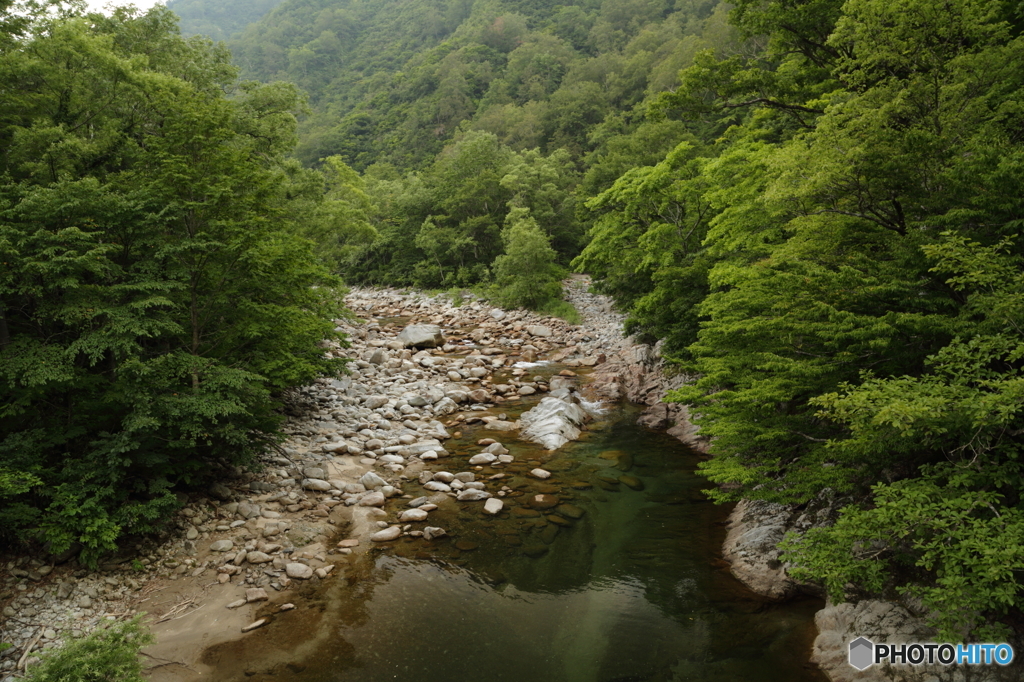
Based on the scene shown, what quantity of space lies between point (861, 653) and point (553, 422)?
28.2 feet

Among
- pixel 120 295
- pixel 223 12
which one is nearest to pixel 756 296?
pixel 120 295

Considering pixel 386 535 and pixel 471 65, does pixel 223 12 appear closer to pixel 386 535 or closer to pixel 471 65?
pixel 471 65

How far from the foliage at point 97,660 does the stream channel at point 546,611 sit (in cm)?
153

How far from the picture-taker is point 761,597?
7.18 metres

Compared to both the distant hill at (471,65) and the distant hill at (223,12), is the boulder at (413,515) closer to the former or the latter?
the distant hill at (471,65)

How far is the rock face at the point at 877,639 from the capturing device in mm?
5012

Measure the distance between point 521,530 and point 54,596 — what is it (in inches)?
268

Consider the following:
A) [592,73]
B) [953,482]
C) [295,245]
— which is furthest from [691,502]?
[592,73]

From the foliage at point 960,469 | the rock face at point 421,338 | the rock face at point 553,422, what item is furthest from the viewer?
the rock face at point 421,338

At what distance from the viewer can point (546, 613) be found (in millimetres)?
7172

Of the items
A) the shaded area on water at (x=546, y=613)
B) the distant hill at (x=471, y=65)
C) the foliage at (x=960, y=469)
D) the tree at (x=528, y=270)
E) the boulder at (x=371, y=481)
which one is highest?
the distant hill at (x=471, y=65)

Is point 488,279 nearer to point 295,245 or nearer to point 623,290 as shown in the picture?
point 623,290

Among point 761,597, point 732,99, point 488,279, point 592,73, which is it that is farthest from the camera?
point 592,73

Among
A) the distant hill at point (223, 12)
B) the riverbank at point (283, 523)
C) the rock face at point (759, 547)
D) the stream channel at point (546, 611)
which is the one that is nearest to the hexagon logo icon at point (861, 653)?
the stream channel at point (546, 611)
